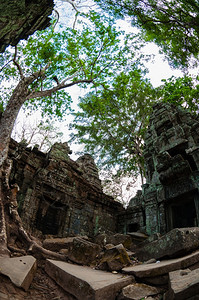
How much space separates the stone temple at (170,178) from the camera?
8.58 metres

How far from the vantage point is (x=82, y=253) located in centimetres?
436

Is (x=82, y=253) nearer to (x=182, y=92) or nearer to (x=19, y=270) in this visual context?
(x=19, y=270)

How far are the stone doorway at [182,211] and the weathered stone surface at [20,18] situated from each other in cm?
904

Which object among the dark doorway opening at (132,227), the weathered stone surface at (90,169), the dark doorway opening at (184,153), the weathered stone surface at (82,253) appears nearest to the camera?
the weathered stone surface at (82,253)

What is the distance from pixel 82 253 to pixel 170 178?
6.19m

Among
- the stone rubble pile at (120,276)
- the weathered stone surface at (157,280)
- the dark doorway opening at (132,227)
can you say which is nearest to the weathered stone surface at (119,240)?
the stone rubble pile at (120,276)

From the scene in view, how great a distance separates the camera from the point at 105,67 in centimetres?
1298

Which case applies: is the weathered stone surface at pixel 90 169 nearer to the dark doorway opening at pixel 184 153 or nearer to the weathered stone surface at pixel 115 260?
the dark doorway opening at pixel 184 153

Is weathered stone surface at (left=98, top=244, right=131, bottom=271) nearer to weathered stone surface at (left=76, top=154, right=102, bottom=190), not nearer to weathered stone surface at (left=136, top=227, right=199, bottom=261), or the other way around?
weathered stone surface at (left=136, top=227, right=199, bottom=261)

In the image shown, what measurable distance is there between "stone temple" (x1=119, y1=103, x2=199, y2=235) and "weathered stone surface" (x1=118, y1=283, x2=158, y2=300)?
607cm

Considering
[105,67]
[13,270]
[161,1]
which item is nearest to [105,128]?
[105,67]

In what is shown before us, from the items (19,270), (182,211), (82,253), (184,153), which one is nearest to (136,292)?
(19,270)

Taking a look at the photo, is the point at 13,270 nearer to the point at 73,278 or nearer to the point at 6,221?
the point at 73,278

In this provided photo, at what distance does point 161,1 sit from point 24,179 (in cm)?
905
